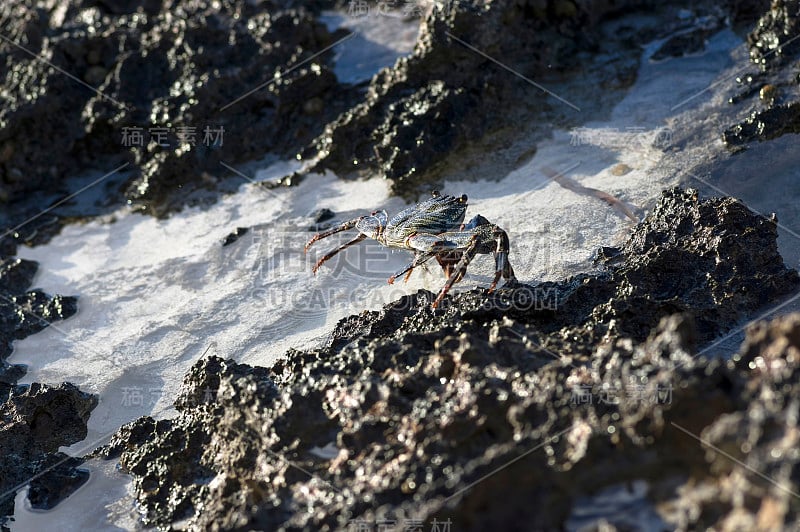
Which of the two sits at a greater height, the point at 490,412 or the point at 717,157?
the point at 490,412

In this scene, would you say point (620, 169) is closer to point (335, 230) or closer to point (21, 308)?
point (335, 230)

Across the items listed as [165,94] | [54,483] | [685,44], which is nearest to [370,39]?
[165,94]

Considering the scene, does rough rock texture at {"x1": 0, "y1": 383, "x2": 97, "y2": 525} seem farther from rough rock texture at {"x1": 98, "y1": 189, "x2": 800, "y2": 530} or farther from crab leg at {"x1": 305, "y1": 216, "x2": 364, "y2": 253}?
crab leg at {"x1": 305, "y1": 216, "x2": 364, "y2": 253}

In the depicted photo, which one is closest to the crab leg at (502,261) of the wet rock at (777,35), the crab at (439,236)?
the crab at (439,236)

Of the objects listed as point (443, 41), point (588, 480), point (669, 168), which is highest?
point (443, 41)

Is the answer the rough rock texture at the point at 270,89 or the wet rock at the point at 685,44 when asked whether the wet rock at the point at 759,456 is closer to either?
the rough rock texture at the point at 270,89

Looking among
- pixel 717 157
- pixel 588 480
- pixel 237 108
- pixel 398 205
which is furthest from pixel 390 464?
pixel 237 108

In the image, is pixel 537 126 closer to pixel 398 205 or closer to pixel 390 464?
pixel 398 205
